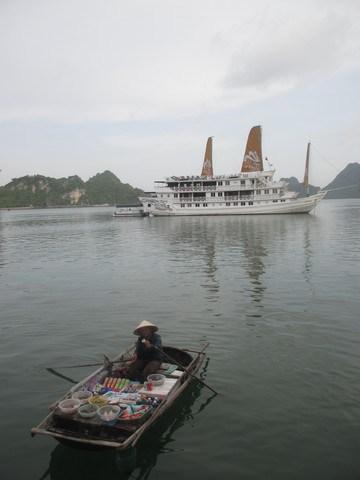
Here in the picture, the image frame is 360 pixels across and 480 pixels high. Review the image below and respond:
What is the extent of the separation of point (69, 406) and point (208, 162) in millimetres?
82868

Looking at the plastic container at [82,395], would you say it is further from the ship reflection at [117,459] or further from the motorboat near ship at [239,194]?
the motorboat near ship at [239,194]

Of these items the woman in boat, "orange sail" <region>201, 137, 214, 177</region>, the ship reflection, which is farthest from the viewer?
"orange sail" <region>201, 137, 214, 177</region>

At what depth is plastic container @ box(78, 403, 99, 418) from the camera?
6.42 metres

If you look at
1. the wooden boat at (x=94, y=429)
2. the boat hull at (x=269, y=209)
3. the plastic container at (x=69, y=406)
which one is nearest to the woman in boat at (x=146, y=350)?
the wooden boat at (x=94, y=429)

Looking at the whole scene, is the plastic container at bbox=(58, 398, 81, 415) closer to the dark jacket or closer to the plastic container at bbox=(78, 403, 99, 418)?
the plastic container at bbox=(78, 403, 99, 418)

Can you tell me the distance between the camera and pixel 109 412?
21.4 feet

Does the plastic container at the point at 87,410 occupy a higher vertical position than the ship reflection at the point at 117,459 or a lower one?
higher

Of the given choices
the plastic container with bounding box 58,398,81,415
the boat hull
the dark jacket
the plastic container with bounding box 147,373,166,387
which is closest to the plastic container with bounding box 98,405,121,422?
the plastic container with bounding box 58,398,81,415

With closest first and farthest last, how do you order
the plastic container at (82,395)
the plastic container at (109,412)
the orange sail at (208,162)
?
the plastic container at (109,412)
the plastic container at (82,395)
the orange sail at (208,162)

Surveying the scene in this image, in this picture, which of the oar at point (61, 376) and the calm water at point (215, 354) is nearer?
the calm water at point (215, 354)

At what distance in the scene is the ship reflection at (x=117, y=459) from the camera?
6184 millimetres

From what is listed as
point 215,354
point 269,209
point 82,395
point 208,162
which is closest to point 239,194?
point 269,209

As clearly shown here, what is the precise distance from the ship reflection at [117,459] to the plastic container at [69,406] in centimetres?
77

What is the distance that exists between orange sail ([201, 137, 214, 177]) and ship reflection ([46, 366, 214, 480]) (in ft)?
266
